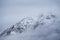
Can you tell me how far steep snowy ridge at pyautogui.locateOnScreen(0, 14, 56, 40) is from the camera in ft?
16.6

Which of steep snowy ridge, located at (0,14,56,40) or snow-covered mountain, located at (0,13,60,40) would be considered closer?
snow-covered mountain, located at (0,13,60,40)

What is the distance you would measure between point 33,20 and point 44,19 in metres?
0.41

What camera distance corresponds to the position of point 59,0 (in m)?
5.05

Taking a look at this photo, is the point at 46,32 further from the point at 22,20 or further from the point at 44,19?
the point at 22,20

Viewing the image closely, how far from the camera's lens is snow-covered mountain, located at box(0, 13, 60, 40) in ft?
16.2

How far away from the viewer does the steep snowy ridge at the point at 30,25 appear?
5.07 metres

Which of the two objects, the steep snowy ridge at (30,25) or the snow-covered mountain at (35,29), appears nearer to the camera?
the snow-covered mountain at (35,29)

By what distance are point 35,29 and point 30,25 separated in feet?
0.77

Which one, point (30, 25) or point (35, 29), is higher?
point (30, 25)

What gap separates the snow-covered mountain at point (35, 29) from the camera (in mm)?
4941

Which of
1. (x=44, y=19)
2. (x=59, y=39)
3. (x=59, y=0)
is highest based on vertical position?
(x=59, y=0)

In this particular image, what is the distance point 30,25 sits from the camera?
5121mm

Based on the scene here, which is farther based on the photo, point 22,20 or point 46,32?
point 22,20

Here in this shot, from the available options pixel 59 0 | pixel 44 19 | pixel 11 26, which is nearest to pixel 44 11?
pixel 44 19
